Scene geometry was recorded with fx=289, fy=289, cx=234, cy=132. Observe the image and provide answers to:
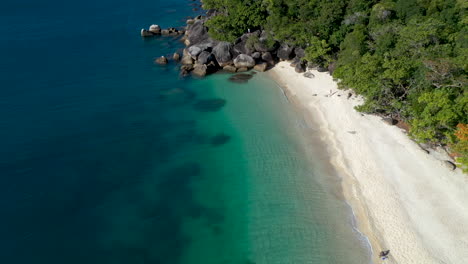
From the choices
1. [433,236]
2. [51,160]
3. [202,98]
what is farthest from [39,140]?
[433,236]

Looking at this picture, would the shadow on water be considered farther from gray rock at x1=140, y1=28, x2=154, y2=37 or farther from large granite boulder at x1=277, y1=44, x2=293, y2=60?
gray rock at x1=140, y1=28, x2=154, y2=37

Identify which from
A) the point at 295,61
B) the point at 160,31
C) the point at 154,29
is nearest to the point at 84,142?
the point at 295,61

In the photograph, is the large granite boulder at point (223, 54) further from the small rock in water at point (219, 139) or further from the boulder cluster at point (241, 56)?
the small rock in water at point (219, 139)

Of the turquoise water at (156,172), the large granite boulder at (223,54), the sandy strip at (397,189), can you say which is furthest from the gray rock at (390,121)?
the large granite boulder at (223,54)

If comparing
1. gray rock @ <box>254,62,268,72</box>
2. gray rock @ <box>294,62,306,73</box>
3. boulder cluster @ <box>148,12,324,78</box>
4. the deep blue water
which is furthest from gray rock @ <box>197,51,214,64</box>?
gray rock @ <box>294,62,306,73</box>

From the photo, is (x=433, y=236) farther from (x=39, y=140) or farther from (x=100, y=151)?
(x=39, y=140)

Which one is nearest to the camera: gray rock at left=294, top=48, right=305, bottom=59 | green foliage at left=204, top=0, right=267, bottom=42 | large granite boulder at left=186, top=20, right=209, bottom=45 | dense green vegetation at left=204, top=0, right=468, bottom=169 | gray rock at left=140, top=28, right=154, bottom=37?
dense green vegetation at left=204, top=0, right=468, bottom=169

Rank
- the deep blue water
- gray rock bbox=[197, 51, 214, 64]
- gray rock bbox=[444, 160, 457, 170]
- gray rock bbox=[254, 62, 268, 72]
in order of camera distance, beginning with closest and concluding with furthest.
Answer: the deep blue water
gray rock bbox=[444, 160, 457, 170]
gray rock bbox=[254, 62, 268, 72]
gray rock bbox=[197, 51, 214, 64]
